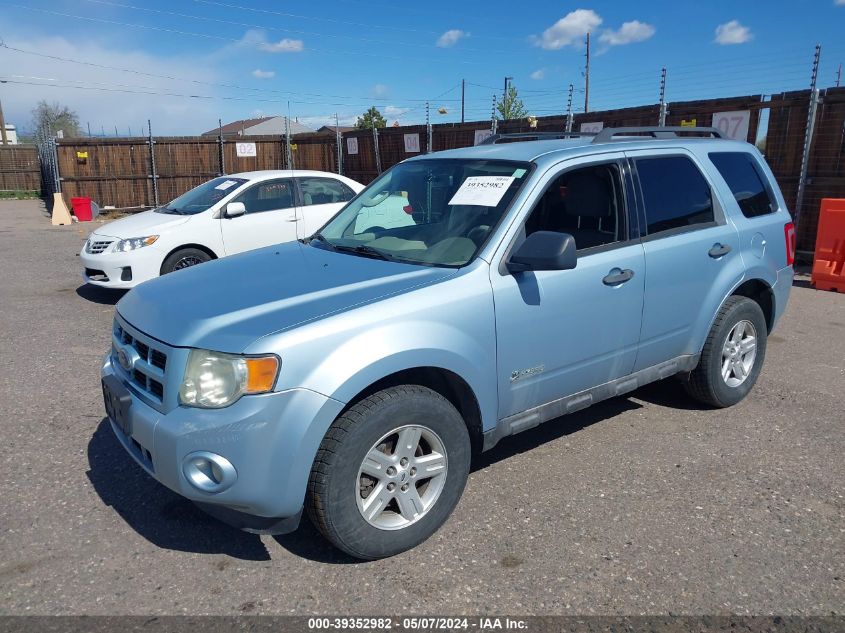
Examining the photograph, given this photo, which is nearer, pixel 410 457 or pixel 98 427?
pixel 410 457

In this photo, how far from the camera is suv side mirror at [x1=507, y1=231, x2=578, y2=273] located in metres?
3.22

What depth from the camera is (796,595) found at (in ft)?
9.34

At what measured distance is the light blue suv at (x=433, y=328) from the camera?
273 centimetres

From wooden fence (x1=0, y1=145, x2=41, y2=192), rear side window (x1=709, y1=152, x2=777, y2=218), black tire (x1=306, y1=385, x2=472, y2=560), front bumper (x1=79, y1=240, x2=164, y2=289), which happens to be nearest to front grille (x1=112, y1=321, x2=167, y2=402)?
black tire (x1=306, y1=385, x2=472, y2=560)

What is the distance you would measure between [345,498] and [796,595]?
1.93 metres

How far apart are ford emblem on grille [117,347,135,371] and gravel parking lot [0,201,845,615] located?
32.1 inches

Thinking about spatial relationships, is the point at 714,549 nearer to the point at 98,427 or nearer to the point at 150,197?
the point at 98,427

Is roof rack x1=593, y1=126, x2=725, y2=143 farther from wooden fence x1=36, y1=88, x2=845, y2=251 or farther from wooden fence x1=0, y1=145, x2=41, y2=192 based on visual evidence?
wooden fence x1=0, y1=145, x2=41, y2=192

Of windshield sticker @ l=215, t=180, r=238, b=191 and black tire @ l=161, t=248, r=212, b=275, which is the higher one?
windshield sticker @ l=215, t=180, r=238, b=191

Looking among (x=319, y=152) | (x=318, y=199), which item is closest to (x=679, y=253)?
(x=318, y=199)

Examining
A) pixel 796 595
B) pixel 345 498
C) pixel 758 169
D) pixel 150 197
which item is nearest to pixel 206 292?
pixel 345 498

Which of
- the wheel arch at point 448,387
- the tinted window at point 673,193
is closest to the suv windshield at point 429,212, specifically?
the wheel arch at point 448,387

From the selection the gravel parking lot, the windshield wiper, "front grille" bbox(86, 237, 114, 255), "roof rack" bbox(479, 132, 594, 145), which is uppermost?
"roof rack" bbox(479, 132, 594, 145)

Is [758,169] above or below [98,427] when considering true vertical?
above
